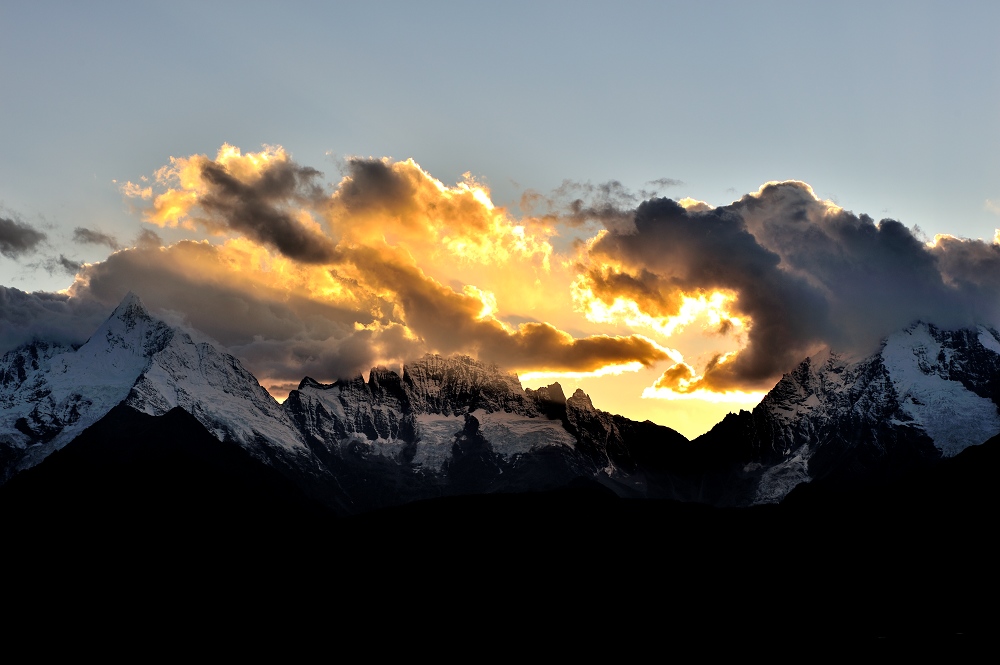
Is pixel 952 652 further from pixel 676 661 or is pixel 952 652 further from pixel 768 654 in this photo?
pixel 676 661

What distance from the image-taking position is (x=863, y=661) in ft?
590

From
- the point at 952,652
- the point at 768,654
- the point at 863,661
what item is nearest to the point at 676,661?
the point at 768,654

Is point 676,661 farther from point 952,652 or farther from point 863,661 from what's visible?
point 952,652

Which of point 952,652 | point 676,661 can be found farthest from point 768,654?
point 952,652

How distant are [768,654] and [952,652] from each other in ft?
102

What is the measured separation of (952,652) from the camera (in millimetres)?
180250

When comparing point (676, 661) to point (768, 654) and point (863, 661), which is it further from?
point (863, 661)

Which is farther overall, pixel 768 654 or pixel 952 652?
pixel 768 654

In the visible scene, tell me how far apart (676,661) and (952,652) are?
45095 mm

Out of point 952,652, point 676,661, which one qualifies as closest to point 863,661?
point 952,652

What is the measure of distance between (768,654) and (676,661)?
623 inches

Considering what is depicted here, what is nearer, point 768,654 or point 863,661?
point 863,661

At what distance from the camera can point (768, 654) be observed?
198125mm

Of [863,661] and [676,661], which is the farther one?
[676,661]
